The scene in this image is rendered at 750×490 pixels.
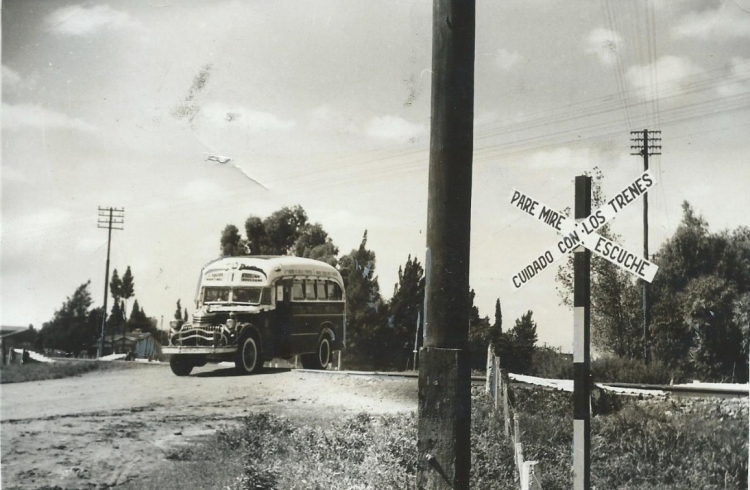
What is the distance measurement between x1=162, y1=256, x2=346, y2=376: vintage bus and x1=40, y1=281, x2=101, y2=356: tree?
76 cm

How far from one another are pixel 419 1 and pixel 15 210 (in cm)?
364

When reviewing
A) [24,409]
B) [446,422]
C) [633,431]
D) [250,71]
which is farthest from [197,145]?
[633,431]

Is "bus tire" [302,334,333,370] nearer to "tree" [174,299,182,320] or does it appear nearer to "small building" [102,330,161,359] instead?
"tree" [174,299,182,320]

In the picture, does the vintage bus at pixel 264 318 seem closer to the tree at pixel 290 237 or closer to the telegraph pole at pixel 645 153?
the tree at pixel 290 237

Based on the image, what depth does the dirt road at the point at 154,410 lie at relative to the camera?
5383mm

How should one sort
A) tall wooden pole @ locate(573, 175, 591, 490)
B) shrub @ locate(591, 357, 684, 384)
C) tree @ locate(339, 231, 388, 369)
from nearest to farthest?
tall wooden pole @ locate(573, 175, 591, 490)
shrub @ locate(591, 357, 684, 384)
tree @ locate(339, 231, 388, 369)

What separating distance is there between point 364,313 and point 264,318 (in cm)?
74

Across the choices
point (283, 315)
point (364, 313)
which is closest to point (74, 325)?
point (283, 315)

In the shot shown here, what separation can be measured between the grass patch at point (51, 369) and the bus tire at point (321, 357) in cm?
128

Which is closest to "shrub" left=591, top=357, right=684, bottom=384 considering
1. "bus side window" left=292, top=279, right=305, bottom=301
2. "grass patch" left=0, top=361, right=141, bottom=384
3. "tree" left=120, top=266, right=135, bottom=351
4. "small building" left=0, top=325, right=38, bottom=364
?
"bus side window" left=292, top=279, right=305, bottom=301

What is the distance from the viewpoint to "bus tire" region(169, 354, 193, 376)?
5473mm

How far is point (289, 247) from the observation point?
5.50 m

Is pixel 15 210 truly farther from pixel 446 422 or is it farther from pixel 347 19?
pixel 446 422

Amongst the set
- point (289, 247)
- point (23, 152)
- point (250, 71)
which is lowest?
point (289, 247)
